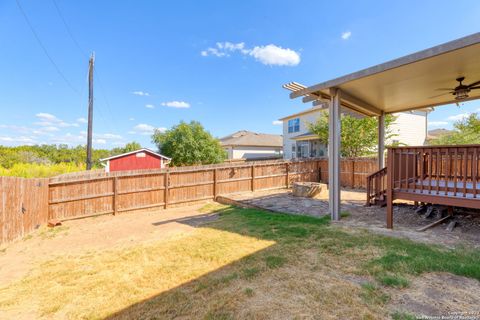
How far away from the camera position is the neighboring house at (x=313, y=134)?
17.2 metres

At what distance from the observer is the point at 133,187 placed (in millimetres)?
8273

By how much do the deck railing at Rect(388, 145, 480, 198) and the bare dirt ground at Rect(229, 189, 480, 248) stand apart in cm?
78

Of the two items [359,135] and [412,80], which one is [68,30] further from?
[359,135]

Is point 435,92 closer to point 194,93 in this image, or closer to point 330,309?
point 330,309

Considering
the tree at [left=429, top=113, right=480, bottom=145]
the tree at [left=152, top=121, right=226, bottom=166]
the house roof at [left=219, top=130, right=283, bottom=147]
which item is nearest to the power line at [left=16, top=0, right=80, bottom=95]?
the tree at [left=152, top=121, right=226, bottom=166]

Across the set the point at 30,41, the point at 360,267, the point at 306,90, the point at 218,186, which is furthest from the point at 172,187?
the point at 30,41

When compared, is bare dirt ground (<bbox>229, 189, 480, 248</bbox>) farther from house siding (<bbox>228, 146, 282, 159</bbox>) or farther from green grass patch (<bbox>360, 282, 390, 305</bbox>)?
house siding (<bbox>228, 146, 282, 159</bbox>)

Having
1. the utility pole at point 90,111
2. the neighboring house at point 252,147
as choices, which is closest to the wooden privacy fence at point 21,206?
the utility pole at point 90,111

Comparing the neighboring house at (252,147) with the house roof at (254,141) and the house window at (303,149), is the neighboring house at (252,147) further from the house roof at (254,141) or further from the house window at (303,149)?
the house window at (303,149)

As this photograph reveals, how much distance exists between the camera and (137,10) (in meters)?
9.85

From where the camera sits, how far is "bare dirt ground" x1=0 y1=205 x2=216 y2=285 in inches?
175

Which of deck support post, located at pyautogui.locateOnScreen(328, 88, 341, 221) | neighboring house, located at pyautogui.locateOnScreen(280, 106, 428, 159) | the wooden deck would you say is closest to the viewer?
the wooden deck

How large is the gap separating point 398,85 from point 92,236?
8.40 metres

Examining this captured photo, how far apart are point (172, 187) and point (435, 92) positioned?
8.82m
